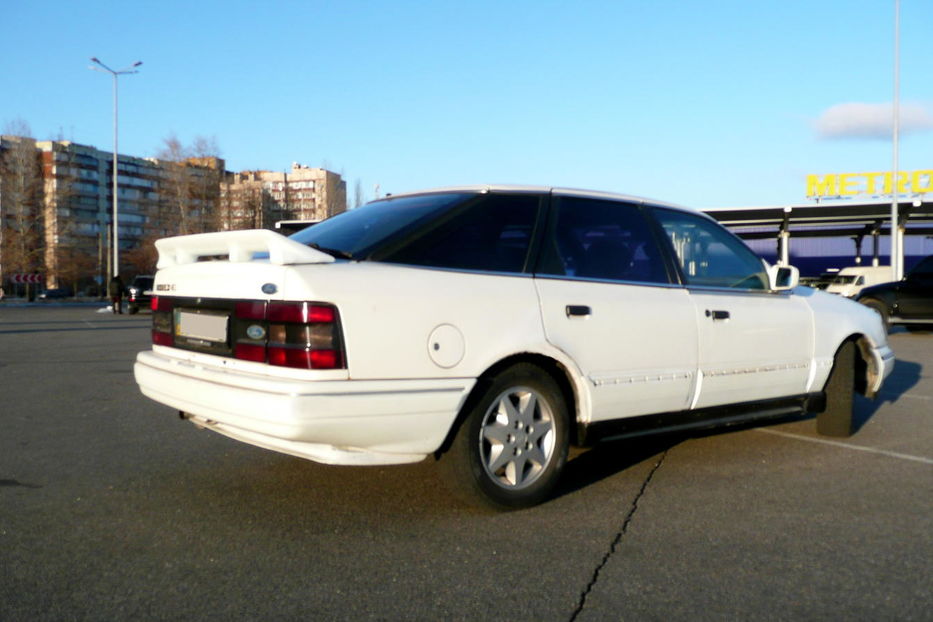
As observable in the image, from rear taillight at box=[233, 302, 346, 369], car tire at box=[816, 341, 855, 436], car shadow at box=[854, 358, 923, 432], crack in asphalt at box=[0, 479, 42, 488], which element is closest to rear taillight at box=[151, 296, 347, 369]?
rear taillight at box=[233, 302, 346, 369]

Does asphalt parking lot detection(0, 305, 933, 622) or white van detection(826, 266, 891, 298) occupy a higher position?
white van detection(826, 266, 891, 298)

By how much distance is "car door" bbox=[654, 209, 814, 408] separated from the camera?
478cm

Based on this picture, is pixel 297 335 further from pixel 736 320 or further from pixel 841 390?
pixel 841 390

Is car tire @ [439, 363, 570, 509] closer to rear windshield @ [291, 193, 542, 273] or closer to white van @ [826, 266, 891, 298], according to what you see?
rear windshield @ [291, 193, 542, 273]

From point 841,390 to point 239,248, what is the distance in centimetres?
417

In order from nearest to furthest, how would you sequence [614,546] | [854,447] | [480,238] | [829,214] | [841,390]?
[614,546] → [480,238] → [854,447] → [841,390] → [829,214]

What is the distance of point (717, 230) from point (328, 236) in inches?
99.3

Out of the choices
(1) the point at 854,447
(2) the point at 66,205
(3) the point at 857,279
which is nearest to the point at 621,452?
(1) the point at 854,447

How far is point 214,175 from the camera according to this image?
5522 centimetres

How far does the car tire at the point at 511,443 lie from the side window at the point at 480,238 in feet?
1.77

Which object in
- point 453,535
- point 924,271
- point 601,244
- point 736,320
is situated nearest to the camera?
point 453,535

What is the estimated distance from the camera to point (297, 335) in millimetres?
3430

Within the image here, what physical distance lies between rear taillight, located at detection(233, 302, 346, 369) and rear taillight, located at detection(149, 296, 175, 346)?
0.93m

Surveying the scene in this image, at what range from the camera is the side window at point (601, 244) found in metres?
4.28
